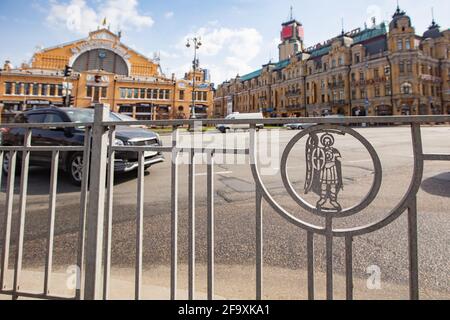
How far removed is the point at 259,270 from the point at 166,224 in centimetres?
249

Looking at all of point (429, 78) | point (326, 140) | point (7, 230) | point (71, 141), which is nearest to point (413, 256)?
point (326, 140)

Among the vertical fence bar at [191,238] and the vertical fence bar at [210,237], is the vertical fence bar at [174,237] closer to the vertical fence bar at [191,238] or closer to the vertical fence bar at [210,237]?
the vertical fence bar at [191,238]

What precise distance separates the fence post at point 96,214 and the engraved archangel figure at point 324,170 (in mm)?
1514

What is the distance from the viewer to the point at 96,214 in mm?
1966

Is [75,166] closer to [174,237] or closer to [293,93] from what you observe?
[174,237]

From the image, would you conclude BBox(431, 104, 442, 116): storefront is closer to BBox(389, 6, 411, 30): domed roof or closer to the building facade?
BBox(389, 6, 411, 30): domed roof

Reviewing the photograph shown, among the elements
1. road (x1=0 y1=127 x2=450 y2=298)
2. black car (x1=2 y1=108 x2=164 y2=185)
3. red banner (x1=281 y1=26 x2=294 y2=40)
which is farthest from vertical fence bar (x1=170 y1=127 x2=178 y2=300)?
red banner (x1=281 y1=26 x2=294 y2=40)

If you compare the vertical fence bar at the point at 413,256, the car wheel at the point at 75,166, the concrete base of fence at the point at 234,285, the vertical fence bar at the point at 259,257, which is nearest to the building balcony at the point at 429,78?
the concrete base of fence at the point at 234,285

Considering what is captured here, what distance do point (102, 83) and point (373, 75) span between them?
5208 cm

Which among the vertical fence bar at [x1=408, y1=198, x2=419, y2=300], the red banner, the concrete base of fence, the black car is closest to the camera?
the vertical fence bar at [x1=408, y1=198, x2=419, y2=300]

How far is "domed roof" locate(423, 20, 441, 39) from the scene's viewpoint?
140 feet

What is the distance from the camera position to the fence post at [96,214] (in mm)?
1940
